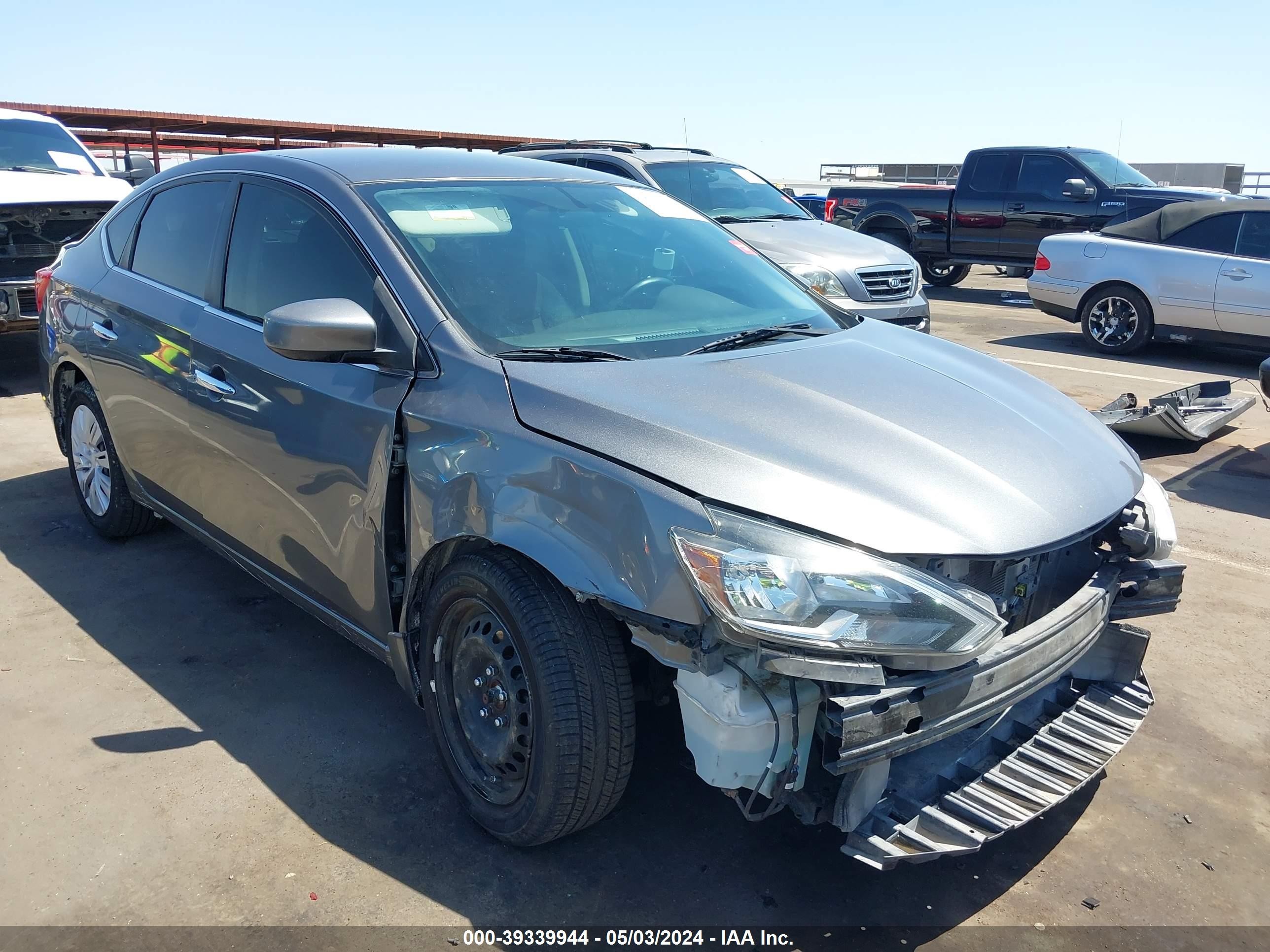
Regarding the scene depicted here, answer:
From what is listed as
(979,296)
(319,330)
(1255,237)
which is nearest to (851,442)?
(319,330)

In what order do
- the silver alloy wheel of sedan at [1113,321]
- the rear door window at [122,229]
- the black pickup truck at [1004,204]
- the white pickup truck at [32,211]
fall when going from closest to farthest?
the rear door window at [122,229], the white pickup truck at [32,211], the silver alloy wheel of sedan at [1113,321], the black pickup truck at [1004,204]

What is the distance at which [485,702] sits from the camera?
9.23ft

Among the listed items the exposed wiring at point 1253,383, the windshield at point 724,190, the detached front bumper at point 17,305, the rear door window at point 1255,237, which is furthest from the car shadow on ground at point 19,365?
the rear door window at point 1255,237

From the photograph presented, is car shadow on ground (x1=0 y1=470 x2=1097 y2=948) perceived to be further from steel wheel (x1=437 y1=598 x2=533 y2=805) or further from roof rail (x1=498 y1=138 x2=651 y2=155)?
roof rail (x1=498 y1=138 x2=651 y2=155)

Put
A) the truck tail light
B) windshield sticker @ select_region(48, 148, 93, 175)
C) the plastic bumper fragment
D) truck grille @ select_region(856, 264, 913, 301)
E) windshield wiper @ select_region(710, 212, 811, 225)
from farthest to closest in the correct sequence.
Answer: windshield sticker @ select_region(48, 148, 93, 175) → windshield wiper @ select_region(710, 212, 811, 225) → truck grille @ select_region(856, 264, 913, 301) → the plastic bumper fragment → the truck tail light

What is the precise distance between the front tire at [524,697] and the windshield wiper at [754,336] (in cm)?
90

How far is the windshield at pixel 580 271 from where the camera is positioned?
10.0ft

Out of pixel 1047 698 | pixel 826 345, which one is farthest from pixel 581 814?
pixel 826 345

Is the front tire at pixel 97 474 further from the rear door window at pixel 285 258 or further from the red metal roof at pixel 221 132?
the red metal roof at pixel 221 132

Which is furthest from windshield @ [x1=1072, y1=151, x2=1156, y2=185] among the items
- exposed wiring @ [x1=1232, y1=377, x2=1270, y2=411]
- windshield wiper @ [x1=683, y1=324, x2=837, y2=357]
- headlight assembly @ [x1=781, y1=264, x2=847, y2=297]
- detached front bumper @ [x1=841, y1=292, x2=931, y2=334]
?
windshield wiper @ [x1=683, y1=324, x2=837, y2=357]

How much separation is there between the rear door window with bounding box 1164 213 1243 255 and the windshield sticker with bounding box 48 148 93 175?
10160 millimetres

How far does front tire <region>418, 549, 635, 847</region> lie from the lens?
2496 mm

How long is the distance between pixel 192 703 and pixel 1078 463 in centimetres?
295

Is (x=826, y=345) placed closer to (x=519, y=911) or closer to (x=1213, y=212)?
(x=519, y=911)
